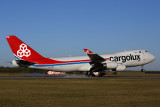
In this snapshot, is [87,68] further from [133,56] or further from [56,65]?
[133,56]

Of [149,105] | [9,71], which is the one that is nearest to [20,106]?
[149,105]

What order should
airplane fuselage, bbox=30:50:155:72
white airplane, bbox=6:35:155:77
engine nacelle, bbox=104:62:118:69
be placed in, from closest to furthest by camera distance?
engine nacelle, bbox=104:62:118:69 < white airplane, bbox=6:35:155:77 < airplane fuselage, bbox=30:50:155:72

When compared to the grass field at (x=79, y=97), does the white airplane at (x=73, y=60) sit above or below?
above

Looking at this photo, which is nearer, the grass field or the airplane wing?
the grass field

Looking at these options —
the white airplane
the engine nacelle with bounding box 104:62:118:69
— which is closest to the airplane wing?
the white airplane

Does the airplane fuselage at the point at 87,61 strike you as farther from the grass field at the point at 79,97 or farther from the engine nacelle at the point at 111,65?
the grass field at the point at 79,97

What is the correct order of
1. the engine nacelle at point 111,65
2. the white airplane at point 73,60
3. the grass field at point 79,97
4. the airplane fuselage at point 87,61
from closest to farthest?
1. the grass field at point 79,97
2. the engine nacelle at point 111,65
3. the white airplane at point 73,60
4. the airplane fuselage at point 87,61

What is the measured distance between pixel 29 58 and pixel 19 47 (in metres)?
3.32

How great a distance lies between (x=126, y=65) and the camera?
187 feet

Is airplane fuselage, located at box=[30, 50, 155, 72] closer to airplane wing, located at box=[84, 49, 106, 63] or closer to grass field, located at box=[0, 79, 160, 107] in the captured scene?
airplane wing, located at box=[84, 49, 106, 63]

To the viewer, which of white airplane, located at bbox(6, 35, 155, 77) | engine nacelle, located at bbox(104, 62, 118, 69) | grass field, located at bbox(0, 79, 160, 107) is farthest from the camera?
white airplane, located at bbox(6, 35, 155, 77)

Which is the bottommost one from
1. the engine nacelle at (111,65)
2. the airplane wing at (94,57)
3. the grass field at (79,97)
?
the grass field at (79,97)

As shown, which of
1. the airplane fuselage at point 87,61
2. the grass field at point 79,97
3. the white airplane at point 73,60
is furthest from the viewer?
the airplane fuselage at point 87,61

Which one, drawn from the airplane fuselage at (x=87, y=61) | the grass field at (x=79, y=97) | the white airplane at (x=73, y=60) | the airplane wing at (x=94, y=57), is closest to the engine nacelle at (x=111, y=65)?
the white airplane at (x=73, y=60)
